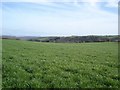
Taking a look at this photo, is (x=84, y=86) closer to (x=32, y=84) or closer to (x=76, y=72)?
(x=32, y=84)

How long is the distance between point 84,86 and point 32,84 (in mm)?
3453

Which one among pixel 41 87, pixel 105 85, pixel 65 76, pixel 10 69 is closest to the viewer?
pixel 41 87

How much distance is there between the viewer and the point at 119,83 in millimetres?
17688

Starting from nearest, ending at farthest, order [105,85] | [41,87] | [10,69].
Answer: [41,87] → [105,85] → [10,69]

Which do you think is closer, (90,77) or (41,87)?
(41,87)

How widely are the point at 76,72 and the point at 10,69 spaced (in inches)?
222

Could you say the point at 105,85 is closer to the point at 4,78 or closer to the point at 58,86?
the point at 58,86

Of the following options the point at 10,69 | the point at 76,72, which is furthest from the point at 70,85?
the point at 10,69

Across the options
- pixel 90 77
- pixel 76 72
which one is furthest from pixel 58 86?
pixel 76 72

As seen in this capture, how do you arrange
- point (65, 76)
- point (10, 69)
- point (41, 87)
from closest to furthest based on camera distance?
1. point (41, 87)
2. point (65, 76)
3. point (10, 69)

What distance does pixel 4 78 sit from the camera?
1762 cm

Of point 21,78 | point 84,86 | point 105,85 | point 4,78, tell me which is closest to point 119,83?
point 105,85

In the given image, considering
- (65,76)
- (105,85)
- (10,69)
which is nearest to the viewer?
(105,85)

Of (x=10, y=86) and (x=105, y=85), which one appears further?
(x=105, y=85)
